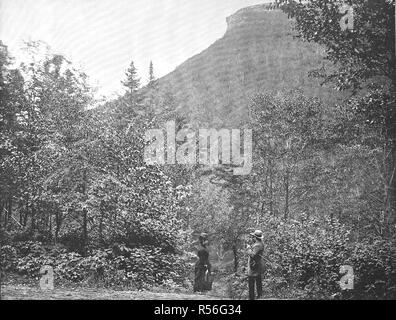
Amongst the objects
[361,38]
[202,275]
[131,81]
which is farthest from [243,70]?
[202,275]

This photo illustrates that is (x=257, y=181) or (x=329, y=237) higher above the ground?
(x=257, y=181)

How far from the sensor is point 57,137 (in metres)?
12.2

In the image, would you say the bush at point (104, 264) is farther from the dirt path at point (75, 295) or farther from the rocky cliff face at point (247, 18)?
the rocky cliff face at point (247, 18)

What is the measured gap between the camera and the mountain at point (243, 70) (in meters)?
48.7

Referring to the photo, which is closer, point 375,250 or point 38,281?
point 375,250

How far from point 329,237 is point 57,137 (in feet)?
28.8

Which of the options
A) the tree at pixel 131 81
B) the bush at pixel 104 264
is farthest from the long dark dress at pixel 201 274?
the tree at pixel 131 81

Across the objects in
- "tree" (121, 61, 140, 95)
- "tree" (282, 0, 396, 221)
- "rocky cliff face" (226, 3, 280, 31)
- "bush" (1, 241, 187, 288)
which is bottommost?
"bush" (1, 241, 187, 288)

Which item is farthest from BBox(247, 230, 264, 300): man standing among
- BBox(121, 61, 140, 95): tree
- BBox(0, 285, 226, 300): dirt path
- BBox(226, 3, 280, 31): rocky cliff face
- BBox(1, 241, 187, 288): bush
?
BBox(226, 3, 280, 31): rocky cliff face

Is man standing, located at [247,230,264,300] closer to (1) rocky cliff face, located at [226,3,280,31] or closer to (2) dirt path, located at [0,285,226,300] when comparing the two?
(2) dirt path, located at [0,285,226,300]

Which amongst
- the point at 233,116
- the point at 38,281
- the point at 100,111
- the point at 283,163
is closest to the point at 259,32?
the point at 233,116

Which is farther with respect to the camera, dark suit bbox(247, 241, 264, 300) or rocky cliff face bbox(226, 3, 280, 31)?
rocky cliff face bbox(226, 3, 280, 31)

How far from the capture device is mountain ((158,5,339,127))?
1916 inches
